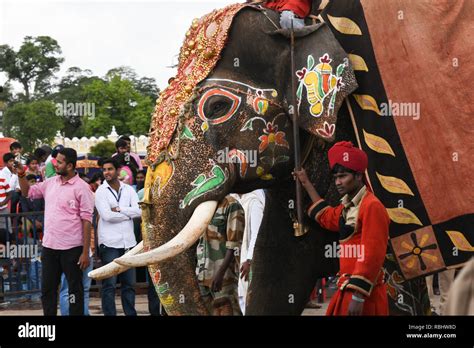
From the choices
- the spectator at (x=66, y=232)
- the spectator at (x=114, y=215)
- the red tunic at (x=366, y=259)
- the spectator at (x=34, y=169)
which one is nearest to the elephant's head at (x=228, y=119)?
the red tunic at (x=366, y=259)

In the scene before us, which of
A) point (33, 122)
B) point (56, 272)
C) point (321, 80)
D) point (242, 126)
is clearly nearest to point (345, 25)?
point (321, 80)

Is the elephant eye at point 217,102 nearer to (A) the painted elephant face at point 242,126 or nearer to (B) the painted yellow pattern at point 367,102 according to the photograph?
(A) the painted elephant face at point 242,126

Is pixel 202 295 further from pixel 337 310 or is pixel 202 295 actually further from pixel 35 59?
pixel 35 59

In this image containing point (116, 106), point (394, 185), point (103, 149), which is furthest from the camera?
point (116, 106)

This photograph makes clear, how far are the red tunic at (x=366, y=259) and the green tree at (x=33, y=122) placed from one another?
31.9 m

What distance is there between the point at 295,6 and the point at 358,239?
1767 millimetres

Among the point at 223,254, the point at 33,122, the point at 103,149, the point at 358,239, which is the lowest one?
the point at 223,254

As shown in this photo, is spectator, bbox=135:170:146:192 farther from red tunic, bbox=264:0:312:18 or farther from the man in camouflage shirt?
red tunic, bbox=264:0:312:18

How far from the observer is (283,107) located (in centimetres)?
719

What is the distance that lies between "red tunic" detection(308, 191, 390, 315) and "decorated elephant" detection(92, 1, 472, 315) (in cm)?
76

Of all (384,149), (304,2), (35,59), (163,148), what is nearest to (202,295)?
(163,148)

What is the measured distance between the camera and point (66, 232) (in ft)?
31.2

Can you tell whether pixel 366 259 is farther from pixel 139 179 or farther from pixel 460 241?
pixel 139 179
